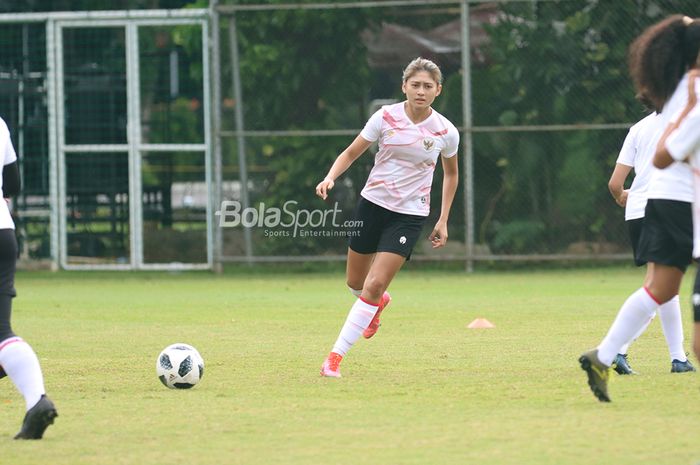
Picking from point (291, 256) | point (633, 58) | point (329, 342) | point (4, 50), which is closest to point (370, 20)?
point (291, 256)

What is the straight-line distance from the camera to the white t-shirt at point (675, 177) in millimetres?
6273

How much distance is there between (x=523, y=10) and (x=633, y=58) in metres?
11.3

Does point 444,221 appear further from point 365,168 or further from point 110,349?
point 365,168

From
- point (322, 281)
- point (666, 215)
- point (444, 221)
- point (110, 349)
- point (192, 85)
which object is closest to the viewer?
point (666, 215)

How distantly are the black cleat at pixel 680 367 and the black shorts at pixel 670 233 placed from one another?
1.83 meters

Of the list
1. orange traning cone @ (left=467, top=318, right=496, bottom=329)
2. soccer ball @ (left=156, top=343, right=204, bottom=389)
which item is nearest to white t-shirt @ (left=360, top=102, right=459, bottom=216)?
soccer ball @ (left=156, top=343, right=204, bottom=389)

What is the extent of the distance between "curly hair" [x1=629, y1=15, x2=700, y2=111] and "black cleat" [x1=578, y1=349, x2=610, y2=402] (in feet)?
4.36

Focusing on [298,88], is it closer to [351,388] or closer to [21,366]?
[351,388]

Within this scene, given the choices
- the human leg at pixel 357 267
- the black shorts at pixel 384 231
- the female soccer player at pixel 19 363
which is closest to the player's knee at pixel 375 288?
the black shorts at pixel 384 231

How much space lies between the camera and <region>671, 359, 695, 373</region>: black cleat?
811cm

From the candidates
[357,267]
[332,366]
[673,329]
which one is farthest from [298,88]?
[673,329]

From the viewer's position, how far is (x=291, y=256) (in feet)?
58.9

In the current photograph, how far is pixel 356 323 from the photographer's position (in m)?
8.37

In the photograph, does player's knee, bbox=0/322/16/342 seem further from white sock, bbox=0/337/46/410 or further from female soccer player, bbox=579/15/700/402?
female soccer player, bbox=579/15/700/402
